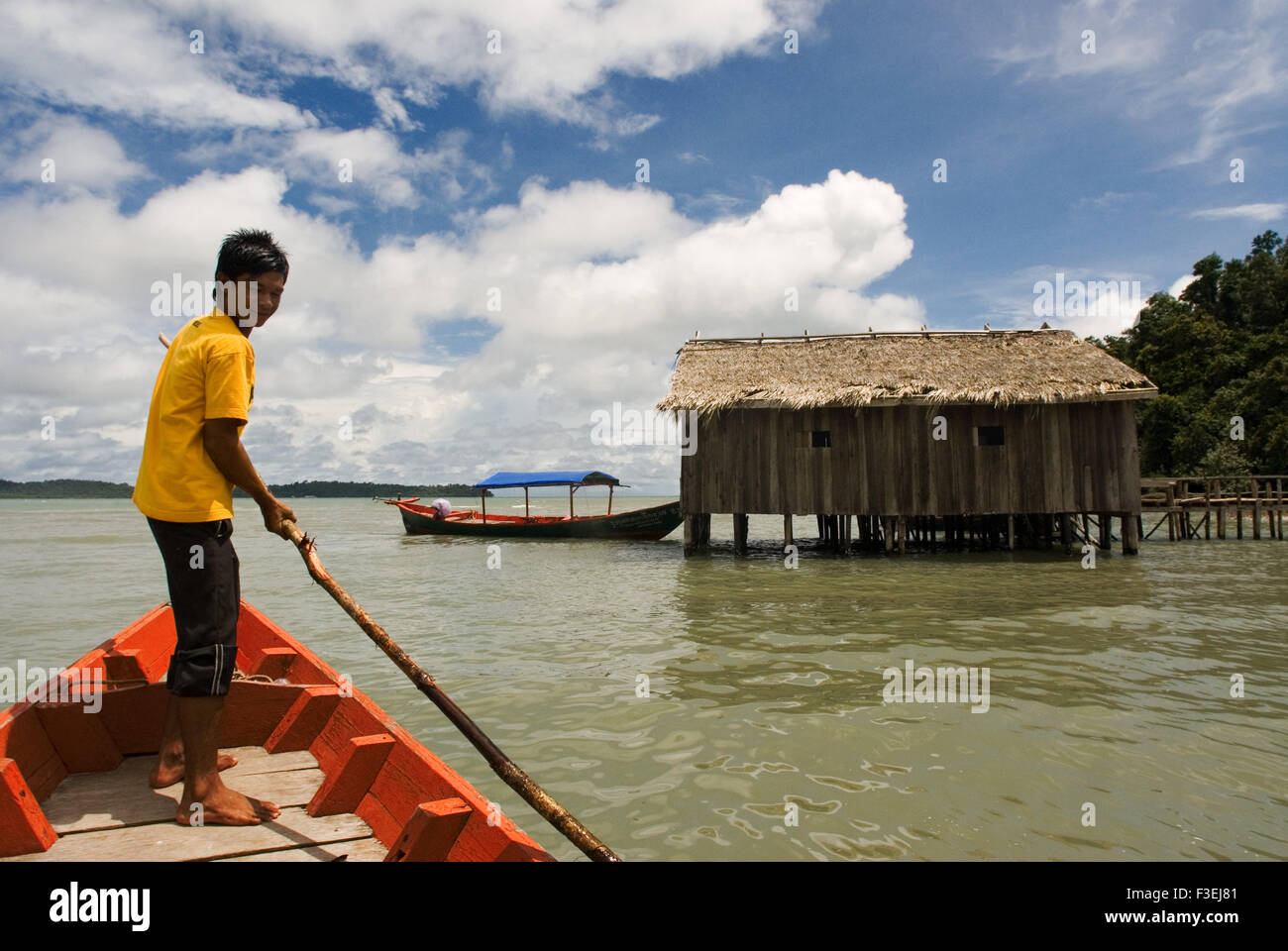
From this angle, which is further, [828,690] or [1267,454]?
[1267,454]

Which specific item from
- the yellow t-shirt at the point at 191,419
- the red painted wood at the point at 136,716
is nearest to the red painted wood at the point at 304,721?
the red painted wood at the point at 136,716

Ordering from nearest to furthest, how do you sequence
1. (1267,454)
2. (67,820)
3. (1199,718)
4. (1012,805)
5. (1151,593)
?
(67,820), (1012,805), (1199,718), (1151,593), (1267,454)

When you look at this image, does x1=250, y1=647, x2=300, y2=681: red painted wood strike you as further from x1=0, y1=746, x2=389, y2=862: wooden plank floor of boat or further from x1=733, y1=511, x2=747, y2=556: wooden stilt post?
x1=733, y1=511, x2=747, y2=556: wooden stilt post

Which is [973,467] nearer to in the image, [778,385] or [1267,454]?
[778,385]

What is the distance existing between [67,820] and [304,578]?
13.6 metres

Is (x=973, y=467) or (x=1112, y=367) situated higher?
(x=1112, y=367)

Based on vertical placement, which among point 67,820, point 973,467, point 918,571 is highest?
point 973,467

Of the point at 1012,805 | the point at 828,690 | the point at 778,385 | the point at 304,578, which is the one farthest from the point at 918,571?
the point at 304,578

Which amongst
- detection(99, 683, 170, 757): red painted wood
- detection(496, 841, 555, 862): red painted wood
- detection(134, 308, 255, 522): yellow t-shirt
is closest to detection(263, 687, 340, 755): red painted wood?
detection(99, 683, 170, 757): red painted wood

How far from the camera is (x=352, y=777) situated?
10.3ft

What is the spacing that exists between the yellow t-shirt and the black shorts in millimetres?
66

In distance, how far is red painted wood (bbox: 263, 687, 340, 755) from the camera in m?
3.85

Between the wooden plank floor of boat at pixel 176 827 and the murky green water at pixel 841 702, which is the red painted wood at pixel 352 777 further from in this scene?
the murky green water at pixel 841 702

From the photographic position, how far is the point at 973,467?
17.8m
